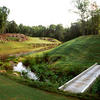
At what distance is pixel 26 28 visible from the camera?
7706 cm

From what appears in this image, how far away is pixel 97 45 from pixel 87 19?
1505 cm

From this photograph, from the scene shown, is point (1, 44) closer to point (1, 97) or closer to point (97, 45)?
point (97, 45)

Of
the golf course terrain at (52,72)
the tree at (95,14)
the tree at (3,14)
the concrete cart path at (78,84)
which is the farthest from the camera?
the tree at (3,14)

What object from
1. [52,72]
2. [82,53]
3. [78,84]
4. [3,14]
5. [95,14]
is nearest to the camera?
[78,84]

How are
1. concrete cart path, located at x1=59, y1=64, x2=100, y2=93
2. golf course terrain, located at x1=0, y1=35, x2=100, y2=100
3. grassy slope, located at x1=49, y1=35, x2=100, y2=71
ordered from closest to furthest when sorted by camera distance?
golf course terrain, located at x1=0, y1=35, x2=100, y2=100, concrete cart path, located at x1=59, y1=64, x2=100, y2=93, grassy slope, located at x1=49, y1=35, x2=100, y2=71

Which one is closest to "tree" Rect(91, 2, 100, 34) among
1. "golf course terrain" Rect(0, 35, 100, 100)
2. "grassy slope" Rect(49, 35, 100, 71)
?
"golf course terrain" Rect(0, 35, 100, 100)

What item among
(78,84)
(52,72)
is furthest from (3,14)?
(78,84)

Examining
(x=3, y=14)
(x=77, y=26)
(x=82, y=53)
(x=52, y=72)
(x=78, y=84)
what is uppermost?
(x=3, y=14)

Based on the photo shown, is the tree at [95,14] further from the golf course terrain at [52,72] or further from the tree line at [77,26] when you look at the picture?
the golf course terrain at [52,72]

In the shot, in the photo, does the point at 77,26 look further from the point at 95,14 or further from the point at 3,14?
the point at 3,14

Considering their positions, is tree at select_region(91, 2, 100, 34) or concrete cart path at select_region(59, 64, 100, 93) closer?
concrete cart path at select_region(59, 64, 100, 93)

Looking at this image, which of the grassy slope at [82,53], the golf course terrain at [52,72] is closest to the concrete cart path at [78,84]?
the golf course terrain at [52,72]

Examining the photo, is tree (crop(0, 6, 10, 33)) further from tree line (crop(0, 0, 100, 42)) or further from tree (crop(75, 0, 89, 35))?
tree (crop(75, 0, 89, 35))

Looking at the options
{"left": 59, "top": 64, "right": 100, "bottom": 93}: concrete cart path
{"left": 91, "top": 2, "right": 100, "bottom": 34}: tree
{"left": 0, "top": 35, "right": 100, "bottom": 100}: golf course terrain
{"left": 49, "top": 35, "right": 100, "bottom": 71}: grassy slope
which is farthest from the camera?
{"left": 91, "top": 2, "right": 100, "bottom": 34}: tree
